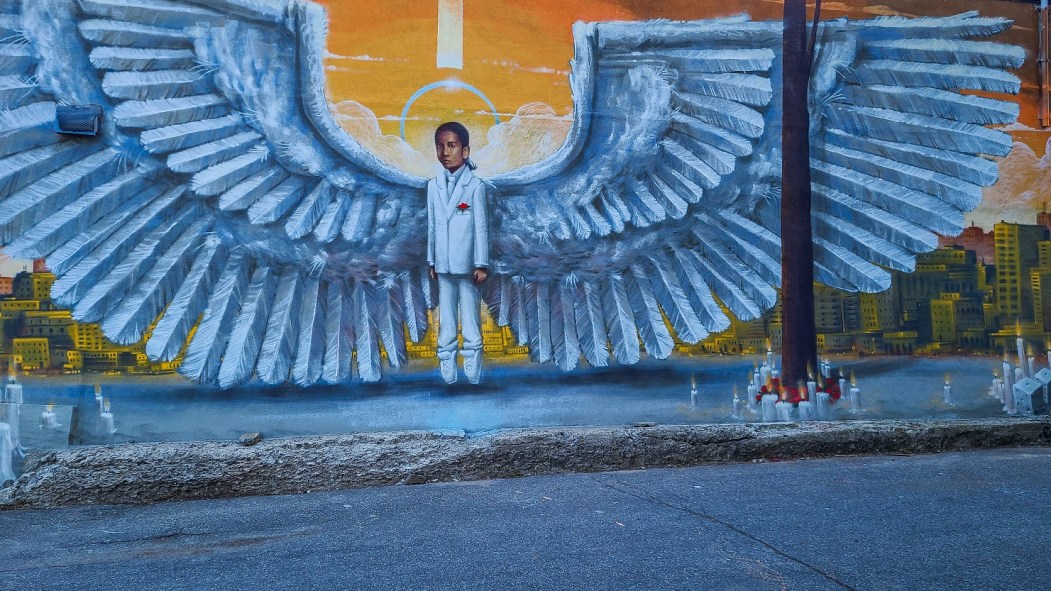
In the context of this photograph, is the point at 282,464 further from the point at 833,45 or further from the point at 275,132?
the point at 833,45

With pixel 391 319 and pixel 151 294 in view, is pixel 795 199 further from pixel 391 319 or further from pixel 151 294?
pixel 151 294

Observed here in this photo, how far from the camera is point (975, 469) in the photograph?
4672 mm

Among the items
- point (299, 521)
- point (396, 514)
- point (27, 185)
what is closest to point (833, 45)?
point (396, 514)

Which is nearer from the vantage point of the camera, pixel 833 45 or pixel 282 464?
pixel 282 464

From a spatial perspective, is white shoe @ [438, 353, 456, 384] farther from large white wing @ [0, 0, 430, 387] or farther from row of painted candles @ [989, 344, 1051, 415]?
row of painted candles @ [989, 344, 1051, 415]

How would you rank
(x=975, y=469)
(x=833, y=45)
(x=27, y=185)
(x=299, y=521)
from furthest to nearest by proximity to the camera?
(x=833, y=45) < (x=975, y=469) < (x=27, y=185) < (x=299, y=521)

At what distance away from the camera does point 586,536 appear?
3.36 meters

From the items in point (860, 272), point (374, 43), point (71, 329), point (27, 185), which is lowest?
point (71, 329)

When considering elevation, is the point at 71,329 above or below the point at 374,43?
below

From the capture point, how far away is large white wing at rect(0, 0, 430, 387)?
3969mm

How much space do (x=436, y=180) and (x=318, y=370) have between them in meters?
1.27

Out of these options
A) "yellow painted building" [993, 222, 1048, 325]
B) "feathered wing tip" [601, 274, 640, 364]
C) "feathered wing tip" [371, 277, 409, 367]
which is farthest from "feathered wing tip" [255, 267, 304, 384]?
"yellow painted building" [993, 222, 1048, 325]

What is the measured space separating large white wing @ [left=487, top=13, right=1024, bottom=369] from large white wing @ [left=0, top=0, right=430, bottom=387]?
79 centimetres

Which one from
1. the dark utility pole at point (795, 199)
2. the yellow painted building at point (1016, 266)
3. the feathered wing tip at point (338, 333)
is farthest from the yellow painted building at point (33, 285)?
the yellow painted building at point (1016, 266)
